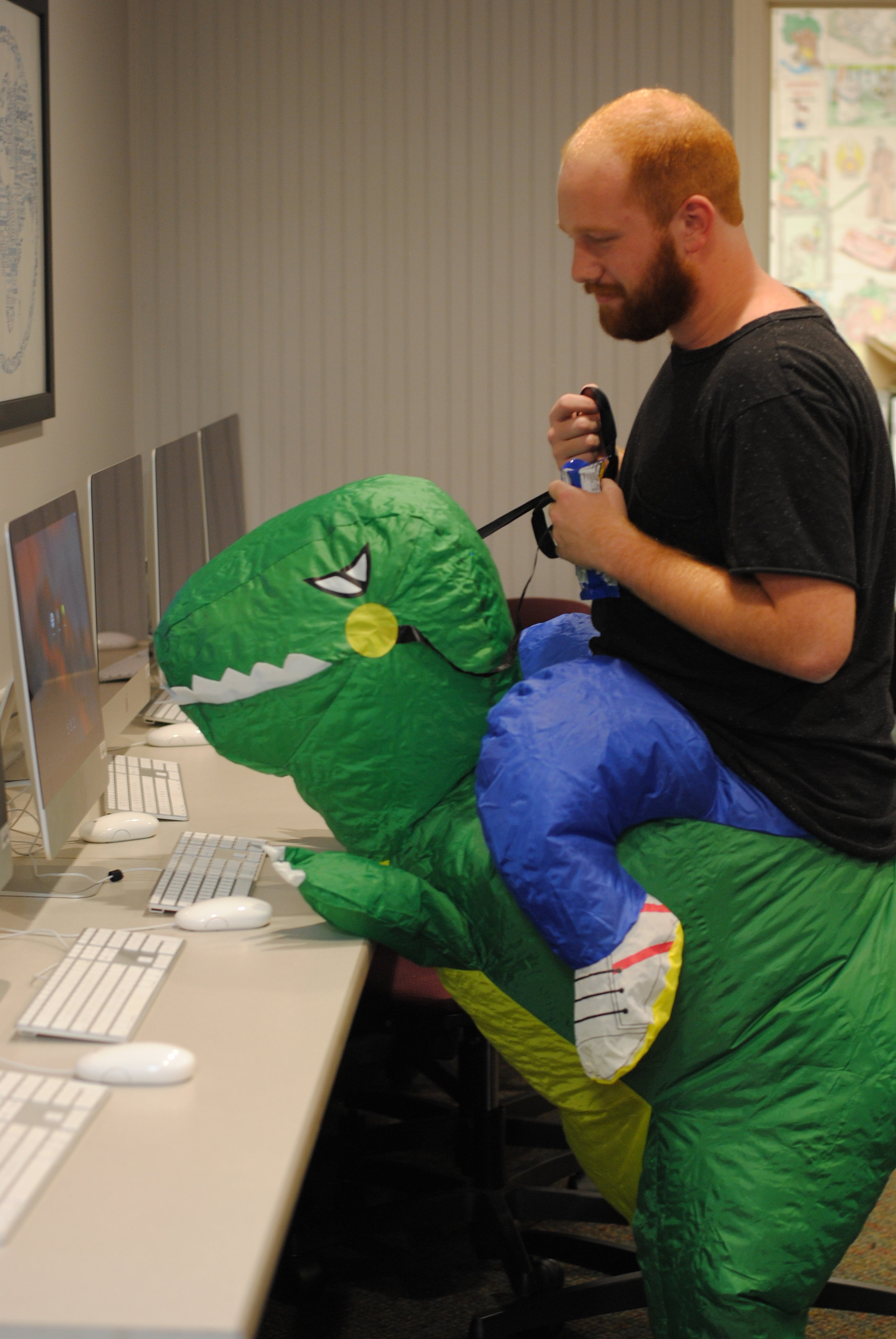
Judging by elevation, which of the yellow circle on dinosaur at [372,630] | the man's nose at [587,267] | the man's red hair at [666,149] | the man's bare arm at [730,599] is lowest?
the yellow circle on dinosaur at [372,630]

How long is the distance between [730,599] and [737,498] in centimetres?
10

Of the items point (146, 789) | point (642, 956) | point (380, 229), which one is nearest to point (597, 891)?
point (642, 956)

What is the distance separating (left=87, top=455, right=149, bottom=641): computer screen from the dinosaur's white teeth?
0.64 meters

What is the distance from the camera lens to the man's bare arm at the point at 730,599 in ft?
3.91

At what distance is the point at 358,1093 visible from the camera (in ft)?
7.59

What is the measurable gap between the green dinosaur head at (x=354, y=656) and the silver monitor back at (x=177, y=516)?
0.85 meters

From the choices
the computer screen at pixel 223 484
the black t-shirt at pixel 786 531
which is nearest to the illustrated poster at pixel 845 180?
the computer screen at pixel 223 484

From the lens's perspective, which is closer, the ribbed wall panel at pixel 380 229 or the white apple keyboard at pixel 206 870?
the white apple keyboard at pixel 206 870

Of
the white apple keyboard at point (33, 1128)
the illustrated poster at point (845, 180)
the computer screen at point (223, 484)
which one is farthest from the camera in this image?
the illustrated poster at point (845, 180)

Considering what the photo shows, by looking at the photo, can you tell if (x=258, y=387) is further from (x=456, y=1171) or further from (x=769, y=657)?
(x=769, y=657)

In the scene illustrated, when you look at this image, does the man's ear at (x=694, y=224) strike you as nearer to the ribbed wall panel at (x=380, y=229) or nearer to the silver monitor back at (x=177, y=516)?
the silver monitor back at (x=177, y=516)

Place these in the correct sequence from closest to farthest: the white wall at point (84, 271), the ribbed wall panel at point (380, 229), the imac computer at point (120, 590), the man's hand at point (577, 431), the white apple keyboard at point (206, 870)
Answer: the man's hand at point (577, 431) → the white apple keyboard at point (206, 870) → the imac computer at point (120, 590) → the white wall at point (84, 271) → the ribbed wall panel at point (380, 229)

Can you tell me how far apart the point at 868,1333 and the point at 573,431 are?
1.41m

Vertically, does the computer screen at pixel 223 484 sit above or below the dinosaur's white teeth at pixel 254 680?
above
